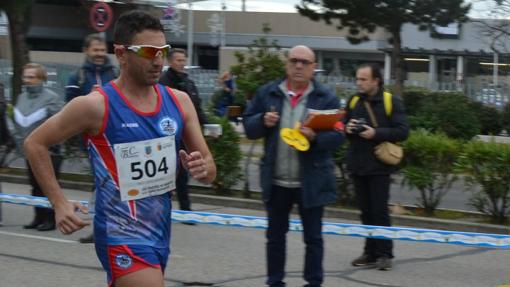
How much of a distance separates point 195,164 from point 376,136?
11.9ft

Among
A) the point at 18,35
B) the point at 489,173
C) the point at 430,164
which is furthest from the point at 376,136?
the point at 18,35

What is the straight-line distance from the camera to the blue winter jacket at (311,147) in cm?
609

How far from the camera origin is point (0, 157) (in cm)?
1443

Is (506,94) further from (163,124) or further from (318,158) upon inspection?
(163,124)

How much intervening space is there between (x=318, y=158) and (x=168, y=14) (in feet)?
52.0

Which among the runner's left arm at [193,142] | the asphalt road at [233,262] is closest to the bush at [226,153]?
the asphalt road at [233,262]

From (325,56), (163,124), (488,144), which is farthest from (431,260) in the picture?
(325,56)

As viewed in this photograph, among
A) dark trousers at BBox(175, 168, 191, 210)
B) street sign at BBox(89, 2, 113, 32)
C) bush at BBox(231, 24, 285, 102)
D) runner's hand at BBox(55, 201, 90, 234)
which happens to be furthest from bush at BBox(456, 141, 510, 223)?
street sign at BBox(89, 2, 113, 32)

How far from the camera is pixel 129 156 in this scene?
13.0 ft

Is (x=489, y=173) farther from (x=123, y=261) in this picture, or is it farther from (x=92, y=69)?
(x=123, y=261)

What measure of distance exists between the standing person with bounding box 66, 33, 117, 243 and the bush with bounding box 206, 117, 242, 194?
348 cm

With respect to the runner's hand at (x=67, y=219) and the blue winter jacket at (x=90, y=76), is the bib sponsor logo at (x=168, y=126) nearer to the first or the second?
the runner's hand at (x=67, y=219)

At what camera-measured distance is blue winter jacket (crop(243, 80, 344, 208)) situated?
6.09m

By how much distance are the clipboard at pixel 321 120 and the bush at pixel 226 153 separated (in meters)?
5.67
